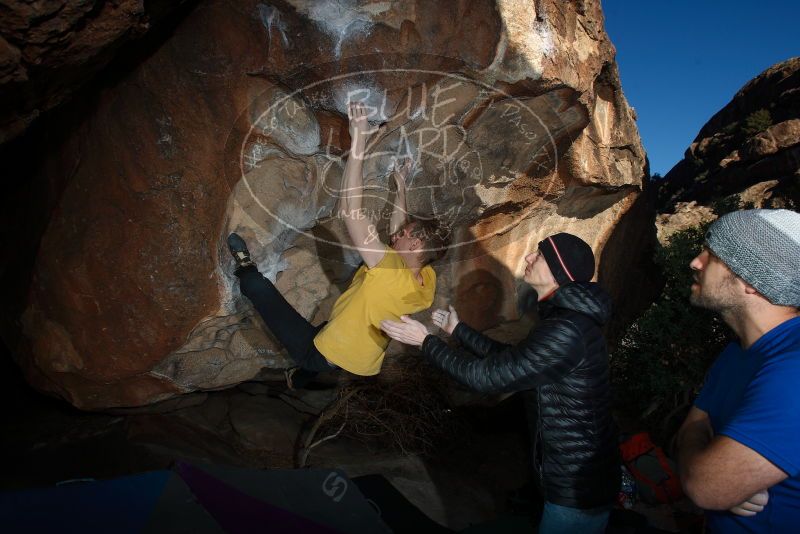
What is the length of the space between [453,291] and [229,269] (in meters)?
1.99

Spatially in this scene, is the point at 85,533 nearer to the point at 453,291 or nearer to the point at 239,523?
the point at 239,523

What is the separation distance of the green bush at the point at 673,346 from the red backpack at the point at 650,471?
2.15 metres

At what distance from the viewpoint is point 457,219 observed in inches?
146

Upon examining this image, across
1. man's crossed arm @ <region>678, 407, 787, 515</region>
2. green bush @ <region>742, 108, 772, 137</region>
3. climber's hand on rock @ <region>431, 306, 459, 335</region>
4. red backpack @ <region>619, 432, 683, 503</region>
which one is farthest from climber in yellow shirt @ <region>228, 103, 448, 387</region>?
green bush @ <region>742, 108, 772, 137</region>

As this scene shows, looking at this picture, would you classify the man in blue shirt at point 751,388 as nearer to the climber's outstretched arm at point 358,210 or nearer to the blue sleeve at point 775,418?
the blue sleeve at point 775,418

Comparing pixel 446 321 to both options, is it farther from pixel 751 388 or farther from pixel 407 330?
pixel 751 388

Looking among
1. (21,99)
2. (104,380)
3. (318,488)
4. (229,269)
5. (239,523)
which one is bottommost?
(318,488)

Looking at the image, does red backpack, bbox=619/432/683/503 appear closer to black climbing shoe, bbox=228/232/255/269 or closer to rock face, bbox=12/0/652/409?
rock face, bbox=12/0/652/409

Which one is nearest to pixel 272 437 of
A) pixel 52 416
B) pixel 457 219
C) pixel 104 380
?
pixel 104 380

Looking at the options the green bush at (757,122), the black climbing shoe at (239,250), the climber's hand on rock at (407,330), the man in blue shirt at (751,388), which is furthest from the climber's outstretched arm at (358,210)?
the green bush at (757,122)

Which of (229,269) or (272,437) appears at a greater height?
(229,269)

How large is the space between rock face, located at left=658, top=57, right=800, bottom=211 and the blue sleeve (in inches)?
514

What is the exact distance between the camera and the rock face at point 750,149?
1603cm

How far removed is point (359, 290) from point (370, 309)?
0.13 metres
